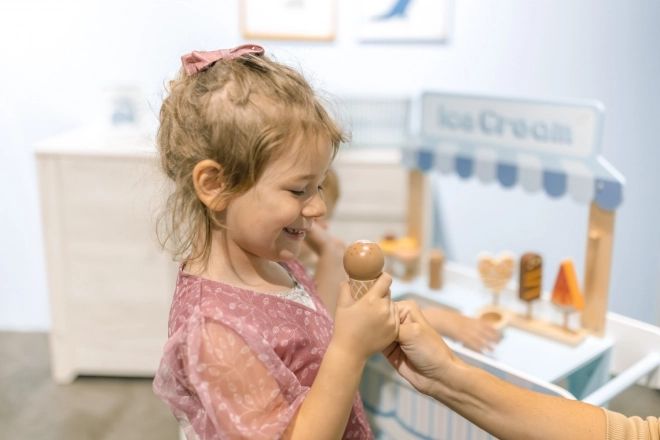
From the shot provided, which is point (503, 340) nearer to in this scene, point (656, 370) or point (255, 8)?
point (656, 370)

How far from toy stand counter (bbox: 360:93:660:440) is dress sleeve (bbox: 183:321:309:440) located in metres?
0.43

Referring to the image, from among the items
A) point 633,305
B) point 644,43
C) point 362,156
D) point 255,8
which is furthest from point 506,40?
point 633,305

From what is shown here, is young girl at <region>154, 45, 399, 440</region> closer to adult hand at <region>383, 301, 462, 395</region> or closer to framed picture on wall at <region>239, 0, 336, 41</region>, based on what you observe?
adult hand at <region>383, 301, 462, 395</region>

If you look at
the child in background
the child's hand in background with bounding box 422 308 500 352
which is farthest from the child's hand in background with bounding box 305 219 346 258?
the child's hand in background with bounding box 422 308 500 352

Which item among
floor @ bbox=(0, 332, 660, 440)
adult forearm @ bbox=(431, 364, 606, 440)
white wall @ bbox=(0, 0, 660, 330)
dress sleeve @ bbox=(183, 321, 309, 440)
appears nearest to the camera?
dress sleeve @ bbox=(183, 321, 309, 440)

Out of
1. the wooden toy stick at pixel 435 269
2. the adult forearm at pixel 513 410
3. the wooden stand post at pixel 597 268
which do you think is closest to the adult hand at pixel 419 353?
the adult forearm at pixel 513 410

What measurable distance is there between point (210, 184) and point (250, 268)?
0.12 metres

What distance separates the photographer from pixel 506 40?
1.86 meters

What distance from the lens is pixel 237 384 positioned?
2.21ft

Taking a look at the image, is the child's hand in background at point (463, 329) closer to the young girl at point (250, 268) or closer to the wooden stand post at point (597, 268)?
the wooden stand post at point (597, 268)

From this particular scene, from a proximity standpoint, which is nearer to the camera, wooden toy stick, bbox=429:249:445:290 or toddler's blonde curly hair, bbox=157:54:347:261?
toddler's blonde curly hair, bbox=157:54:347:261

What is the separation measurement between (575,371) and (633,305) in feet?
3.00

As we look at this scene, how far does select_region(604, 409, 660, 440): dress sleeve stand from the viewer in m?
0.77

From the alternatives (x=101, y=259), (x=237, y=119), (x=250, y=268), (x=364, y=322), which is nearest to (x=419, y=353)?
(x=364, y=322)
